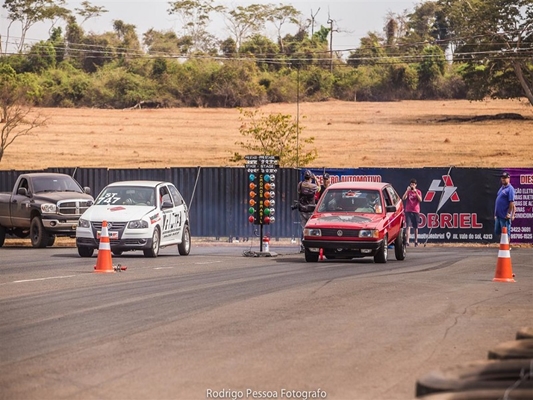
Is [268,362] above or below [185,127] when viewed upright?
below

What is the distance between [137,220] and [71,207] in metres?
5.70

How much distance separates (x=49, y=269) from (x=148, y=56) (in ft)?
214

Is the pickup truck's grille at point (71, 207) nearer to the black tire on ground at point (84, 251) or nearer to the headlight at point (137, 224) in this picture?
the black tire on ground at point (84, 251)

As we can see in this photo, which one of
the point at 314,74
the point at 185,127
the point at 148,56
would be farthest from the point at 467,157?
the point at 148,56

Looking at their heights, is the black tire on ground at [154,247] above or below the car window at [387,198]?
below

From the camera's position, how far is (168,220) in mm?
25203

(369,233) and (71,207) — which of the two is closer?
(369,233)

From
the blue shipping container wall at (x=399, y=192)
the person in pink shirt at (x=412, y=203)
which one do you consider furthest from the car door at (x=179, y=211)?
the blue shipping container wall at (x=399, y=192)

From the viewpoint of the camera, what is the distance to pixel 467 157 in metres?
55.4

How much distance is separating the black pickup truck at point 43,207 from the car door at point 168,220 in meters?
4.16

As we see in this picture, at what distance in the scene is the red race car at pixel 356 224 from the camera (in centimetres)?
2242

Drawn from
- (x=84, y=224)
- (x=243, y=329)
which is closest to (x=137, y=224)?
(x=84, y=224)

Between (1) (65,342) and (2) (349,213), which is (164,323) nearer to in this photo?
(1) (65,342)

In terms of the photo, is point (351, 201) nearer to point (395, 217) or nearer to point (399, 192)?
point (395, 217)
